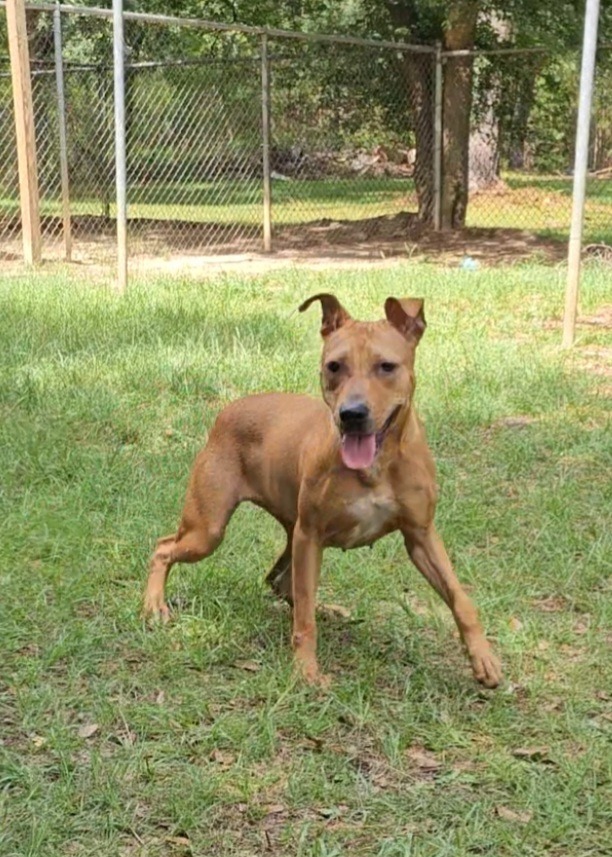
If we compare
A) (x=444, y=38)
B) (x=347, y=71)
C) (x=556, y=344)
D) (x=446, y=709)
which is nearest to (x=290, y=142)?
(x=347, y=71)

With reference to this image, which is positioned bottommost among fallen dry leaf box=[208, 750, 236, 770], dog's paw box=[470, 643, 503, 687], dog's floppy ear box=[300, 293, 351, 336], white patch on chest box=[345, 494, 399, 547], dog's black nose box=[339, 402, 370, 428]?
fallen dry leaf box=[208, 750, 236, 770]

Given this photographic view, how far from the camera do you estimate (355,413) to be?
296 centimetres

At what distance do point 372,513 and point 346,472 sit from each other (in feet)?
0.46

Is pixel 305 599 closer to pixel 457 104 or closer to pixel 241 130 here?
pixel 241 130

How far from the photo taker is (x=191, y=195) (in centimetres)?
1468

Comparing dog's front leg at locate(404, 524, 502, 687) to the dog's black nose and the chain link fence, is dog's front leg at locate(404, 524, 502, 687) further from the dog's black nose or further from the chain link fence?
the chain link fence

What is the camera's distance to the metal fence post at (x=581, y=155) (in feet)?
22.5

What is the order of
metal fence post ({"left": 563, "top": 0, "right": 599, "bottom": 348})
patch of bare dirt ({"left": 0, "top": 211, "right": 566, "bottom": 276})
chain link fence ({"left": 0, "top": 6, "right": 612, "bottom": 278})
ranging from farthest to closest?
chain link fence ({"left": 0, "top": 6, "right": 612, "bottom": 278}), patch of bare dirt ({"left": 0, "top": 211, "right": 566, "bottom": 276}), metal fence post ({"left": 563, "top": 0, "right": 599, "bottom": 348})

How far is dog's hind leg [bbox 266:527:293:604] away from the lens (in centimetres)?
380

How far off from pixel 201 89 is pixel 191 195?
5.99 ft

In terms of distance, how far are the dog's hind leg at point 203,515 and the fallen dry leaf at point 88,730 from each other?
645mm

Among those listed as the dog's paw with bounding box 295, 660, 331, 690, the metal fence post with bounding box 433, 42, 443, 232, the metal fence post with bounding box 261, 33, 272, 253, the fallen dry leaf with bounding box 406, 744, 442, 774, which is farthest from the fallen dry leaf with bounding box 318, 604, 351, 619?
the metal fence post with bounding box 433, 42, 443, 232

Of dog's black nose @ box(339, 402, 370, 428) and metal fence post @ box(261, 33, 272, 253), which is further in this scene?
metal fence post @ box(261, 33, 272, 253)

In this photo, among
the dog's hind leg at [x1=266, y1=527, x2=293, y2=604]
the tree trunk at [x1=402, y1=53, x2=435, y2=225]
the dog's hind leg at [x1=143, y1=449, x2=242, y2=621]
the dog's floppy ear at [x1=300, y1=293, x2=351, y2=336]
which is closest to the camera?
the dog's floppy ear at [x1=300, y1=293, x2=351, y2=336]
